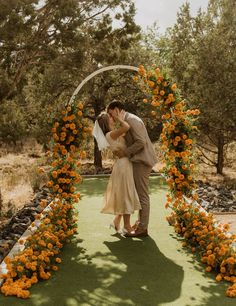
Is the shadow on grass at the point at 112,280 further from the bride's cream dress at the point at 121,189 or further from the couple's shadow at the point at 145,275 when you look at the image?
the bride's cream dress at the point at 121,189

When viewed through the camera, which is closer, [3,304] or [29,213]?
[3,304]

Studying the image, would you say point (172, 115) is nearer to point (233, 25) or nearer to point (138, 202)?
point (138, 202)

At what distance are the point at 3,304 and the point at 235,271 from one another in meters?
2.55

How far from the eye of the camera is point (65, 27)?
921 centimetres

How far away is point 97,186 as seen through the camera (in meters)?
12.0

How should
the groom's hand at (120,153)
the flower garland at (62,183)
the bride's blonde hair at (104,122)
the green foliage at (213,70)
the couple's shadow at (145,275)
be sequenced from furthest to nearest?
the green foliage at (213,70)
the bride's blonde hair at (104,122)
the groom's hand at (120,153)
the flower garland at (62,183)
the couple's shadow at (145,275)

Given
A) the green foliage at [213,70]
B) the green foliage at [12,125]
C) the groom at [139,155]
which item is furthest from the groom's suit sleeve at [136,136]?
the green foliage at [213,70]

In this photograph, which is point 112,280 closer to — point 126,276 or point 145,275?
point 126,276

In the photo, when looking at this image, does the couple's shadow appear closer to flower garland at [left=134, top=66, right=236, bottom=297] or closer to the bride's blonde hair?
flower garland at [left=134, top=66, right=236, bottom=297]

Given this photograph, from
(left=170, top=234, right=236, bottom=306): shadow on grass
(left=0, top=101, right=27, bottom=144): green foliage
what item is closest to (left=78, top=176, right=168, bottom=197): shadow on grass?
(left=0, top=101, right=27, bottom=144): green foliage

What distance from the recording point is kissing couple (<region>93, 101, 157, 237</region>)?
6645 millimetres

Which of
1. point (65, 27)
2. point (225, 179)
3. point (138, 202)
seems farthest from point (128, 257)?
point (225, 179)

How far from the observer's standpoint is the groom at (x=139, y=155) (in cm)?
663

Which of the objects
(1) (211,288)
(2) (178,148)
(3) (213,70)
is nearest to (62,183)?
(2) (178,148)
